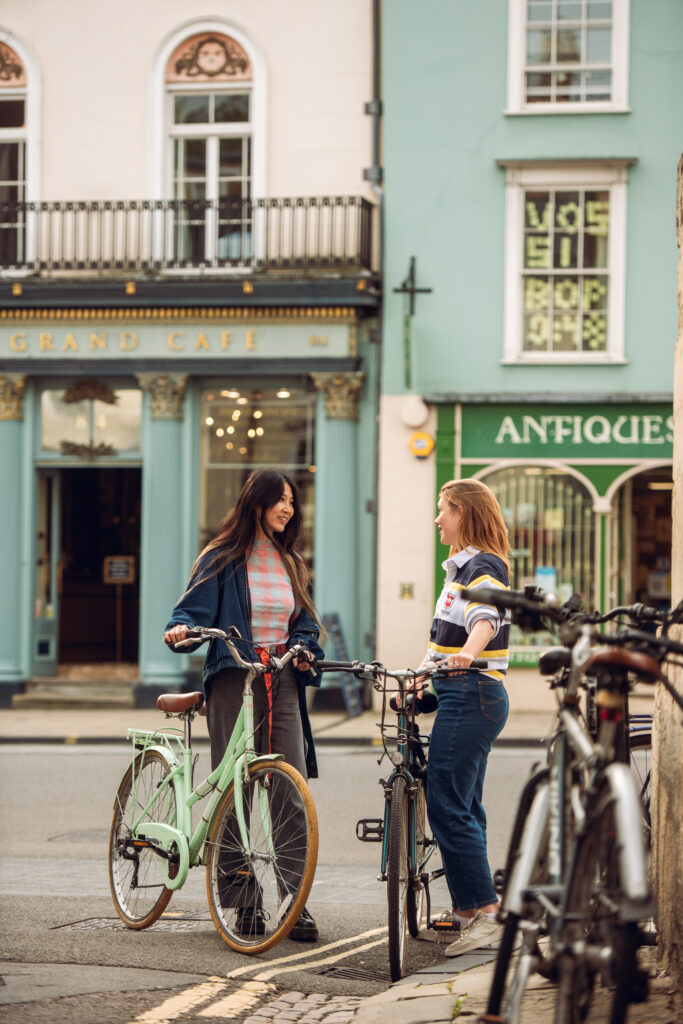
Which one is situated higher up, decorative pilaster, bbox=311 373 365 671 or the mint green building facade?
the mint green building facade

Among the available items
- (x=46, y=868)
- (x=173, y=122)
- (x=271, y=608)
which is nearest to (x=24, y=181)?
(x=173, y=122)

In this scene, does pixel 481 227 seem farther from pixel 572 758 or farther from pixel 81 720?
pixel 572 758

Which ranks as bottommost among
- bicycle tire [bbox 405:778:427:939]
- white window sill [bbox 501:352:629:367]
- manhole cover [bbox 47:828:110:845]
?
manhole cover [bbox 47:828:110:845]

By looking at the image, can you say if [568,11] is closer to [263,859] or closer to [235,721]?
[235,721]

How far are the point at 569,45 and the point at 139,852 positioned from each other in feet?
43.0

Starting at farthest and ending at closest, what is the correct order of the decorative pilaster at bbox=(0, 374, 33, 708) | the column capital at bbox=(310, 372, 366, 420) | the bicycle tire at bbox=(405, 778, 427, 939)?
the decorative pilaster at bbox=(0, 374, 33, 708) → the column capital at bbox=(310, 372, 366, 420) → the bicycle tire at bbox=(405, 778, 427, 939)

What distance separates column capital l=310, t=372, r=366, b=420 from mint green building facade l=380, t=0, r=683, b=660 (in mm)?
387

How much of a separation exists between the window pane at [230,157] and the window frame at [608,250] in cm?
341

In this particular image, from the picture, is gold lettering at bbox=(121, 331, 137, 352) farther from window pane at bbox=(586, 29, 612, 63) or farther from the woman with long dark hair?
the woman with long dark hair

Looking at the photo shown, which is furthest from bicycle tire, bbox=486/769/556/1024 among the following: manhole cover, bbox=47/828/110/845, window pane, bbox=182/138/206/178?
window pane, bbox=182/138/206/178

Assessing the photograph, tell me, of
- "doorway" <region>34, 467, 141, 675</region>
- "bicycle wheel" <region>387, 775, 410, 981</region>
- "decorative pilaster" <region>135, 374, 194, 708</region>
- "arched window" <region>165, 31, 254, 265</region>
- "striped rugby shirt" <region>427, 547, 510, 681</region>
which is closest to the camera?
"bicycle wheel" <region>387, 775, 410, 981</region>

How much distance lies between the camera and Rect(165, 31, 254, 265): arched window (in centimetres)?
1689

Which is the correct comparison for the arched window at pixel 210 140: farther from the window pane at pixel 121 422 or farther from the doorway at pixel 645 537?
the doorway at pixel 645 537

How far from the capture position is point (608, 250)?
53.3 ft
